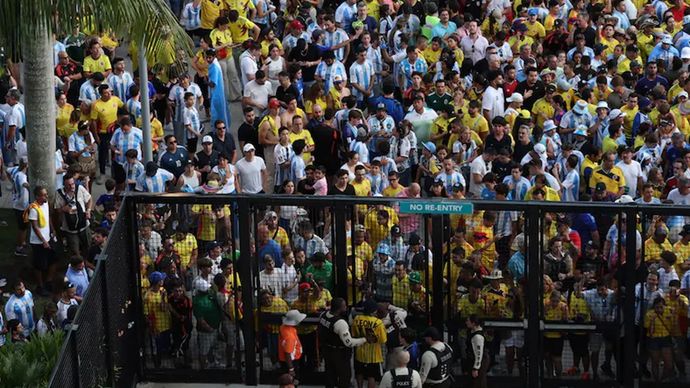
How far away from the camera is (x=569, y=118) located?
899 inches

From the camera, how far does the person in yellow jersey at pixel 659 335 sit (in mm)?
16562

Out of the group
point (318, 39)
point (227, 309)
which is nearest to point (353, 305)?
point (227, 309)

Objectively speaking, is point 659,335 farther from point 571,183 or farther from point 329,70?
point 329,70

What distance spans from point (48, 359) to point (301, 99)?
9.30 meters

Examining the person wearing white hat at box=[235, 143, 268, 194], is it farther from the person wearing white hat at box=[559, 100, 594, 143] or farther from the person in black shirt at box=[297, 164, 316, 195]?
the person wearing white hat at box=[559, 100, 594, 143]

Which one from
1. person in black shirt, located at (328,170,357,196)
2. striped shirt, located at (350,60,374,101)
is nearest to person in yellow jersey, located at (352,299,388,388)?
person in black shirt, located at (328,170,357,196)

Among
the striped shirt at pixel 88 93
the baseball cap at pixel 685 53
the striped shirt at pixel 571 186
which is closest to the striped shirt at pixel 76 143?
the striped shirt at pixel 88 93

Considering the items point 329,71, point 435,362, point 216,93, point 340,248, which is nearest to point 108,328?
point 340,248

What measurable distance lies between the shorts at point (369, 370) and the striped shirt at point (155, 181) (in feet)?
15.6

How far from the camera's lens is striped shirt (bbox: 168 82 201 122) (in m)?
22.8

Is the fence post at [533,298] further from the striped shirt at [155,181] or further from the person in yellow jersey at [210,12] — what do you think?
the person in yellow jersey at [210,12]

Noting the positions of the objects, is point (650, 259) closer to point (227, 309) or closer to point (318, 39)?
point (227, 309)

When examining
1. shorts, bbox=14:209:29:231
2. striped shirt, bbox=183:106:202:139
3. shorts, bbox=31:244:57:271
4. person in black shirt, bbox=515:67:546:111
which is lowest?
shorts, bbox=31:244:57:271

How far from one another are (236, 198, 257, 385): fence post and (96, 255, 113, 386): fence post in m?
1.68
